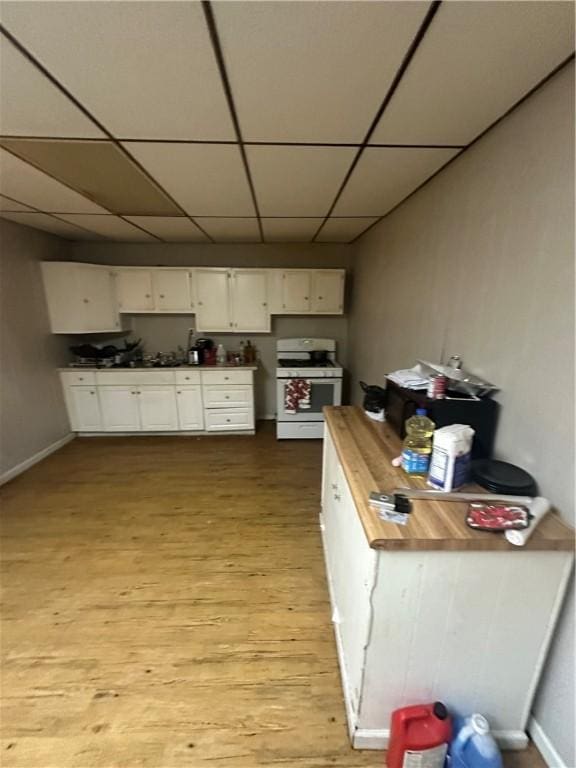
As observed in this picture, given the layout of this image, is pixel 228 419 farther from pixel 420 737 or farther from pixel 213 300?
pixel 420 737

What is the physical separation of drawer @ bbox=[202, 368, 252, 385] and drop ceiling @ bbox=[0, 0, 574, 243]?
203 cm

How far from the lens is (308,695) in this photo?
1351 millimetres

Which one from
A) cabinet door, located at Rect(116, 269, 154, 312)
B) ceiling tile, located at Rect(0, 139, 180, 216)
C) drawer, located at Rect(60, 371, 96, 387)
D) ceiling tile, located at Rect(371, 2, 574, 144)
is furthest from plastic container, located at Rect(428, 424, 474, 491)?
drawer, located at Rect(60, 371, 96, 387)

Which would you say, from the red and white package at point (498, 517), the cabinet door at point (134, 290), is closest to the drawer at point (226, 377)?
the cabinet door at point (134, 290)

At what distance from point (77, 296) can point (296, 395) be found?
8.67 ft

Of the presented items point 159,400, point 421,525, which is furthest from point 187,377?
point 421,525

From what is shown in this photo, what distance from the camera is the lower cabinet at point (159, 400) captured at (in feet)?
12.5

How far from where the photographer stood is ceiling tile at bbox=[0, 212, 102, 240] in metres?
2.87

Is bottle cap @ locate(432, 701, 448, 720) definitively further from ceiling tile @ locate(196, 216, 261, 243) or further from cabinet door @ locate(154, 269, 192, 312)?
cabinet door @ locate(154, 269, 192, 312)

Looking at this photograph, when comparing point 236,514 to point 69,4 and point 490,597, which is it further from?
point 69,4

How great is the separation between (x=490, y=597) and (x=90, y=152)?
2569 mm

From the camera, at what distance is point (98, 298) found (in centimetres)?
372

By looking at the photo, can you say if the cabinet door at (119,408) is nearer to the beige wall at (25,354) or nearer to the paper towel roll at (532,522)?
the beige wall at (25,354)

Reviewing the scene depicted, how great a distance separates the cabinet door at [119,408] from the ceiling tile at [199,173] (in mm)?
2234
